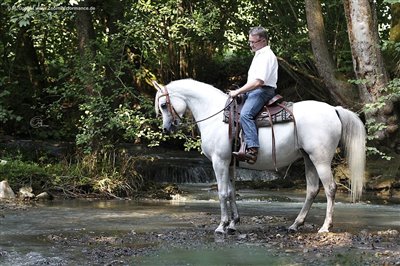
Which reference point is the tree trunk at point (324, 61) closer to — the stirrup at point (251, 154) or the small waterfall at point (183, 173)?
the small waterfall at point (183, 173)

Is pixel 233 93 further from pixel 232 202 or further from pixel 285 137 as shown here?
pixel 232 202

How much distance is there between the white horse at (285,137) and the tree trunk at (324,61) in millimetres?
6000

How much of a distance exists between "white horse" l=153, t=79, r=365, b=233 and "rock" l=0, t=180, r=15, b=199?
17.0 feet

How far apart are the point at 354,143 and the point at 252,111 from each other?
1527 mm

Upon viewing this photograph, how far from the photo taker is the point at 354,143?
29.5ft

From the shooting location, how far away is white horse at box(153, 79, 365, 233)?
348 inches

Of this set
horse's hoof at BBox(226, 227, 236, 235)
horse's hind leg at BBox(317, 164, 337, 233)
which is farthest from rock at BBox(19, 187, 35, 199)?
horse's hind leg at BBox(317, 164, 337, 233)

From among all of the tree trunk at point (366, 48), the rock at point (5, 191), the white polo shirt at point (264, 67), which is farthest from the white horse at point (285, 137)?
the rock at point (5, 191)

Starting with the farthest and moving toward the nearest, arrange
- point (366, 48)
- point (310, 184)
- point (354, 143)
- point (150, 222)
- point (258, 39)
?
point (366, 48) → point (150, 222) → point (310, 184) → point (354, 143) → point (258, 39)

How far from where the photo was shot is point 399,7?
16922 mm

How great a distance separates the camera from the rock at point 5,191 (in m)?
13.0

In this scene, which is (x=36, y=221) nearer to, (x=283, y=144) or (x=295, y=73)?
(x=283, y=144)

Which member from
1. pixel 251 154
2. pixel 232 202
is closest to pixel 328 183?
pixel 251 154

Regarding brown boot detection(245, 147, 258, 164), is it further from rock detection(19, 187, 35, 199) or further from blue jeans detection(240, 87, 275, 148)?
rock detection(19, 187, 35, 199)
